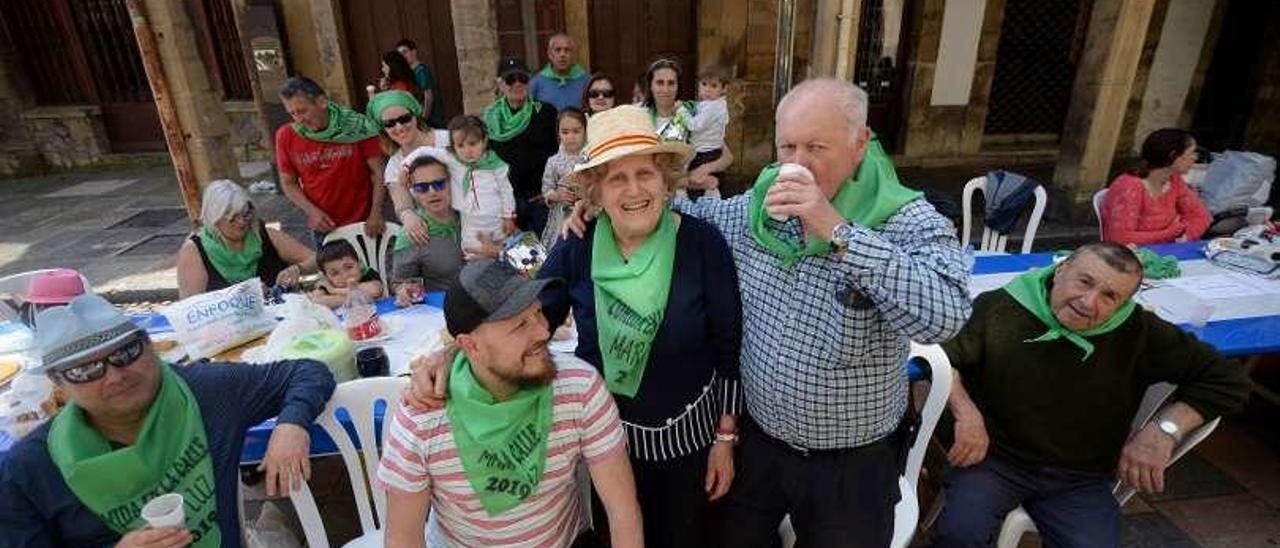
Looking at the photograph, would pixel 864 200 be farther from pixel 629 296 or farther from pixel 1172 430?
pixel 1172 430

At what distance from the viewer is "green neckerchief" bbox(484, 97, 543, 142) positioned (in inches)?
187

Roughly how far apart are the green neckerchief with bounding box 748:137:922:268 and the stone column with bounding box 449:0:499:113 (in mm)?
4648

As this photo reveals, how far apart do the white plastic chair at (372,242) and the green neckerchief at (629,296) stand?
284 centimetres

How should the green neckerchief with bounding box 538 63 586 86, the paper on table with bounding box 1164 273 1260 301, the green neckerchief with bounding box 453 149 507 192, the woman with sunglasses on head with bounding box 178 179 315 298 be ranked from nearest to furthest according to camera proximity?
the paper on table with bounding box 1164 273 1260 301 → the woman with sunglasses on head with bounding box 178 179 315 298 → the green neckerchief with bounding box 453 149 507 192 → the green neckerchief with bounding box 538 63 586 86

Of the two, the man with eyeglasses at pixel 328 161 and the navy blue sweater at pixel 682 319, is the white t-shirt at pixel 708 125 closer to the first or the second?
Answer: the man with eyeglasses at pixel 328 161

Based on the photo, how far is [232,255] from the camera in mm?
3324

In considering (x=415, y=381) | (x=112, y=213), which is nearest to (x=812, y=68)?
(x=415, y=381)

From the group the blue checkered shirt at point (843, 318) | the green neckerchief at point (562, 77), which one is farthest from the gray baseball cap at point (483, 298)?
the green neckerchief at point (562, 77)

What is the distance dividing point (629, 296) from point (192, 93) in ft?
17.9

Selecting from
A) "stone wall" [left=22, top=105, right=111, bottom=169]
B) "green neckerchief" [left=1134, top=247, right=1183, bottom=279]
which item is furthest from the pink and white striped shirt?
"stone wall" [left=22, top=105, right=111, bottom=169]

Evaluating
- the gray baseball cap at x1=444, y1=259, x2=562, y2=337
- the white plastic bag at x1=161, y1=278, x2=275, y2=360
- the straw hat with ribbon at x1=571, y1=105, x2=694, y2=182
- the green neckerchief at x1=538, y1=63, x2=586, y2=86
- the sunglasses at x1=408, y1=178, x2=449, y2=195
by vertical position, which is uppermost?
the straw hat with ribbon at x1=571, y1=105, x2=694, y2=182

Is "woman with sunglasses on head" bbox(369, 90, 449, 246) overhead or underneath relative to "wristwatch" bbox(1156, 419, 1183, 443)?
overhead

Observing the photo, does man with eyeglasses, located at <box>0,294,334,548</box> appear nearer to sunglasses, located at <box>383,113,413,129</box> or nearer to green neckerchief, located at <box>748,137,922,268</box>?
green neckerchief, located at <box>748,137,922,268</box>

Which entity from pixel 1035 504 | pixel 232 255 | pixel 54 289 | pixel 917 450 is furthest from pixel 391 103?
pixel 1035 504
